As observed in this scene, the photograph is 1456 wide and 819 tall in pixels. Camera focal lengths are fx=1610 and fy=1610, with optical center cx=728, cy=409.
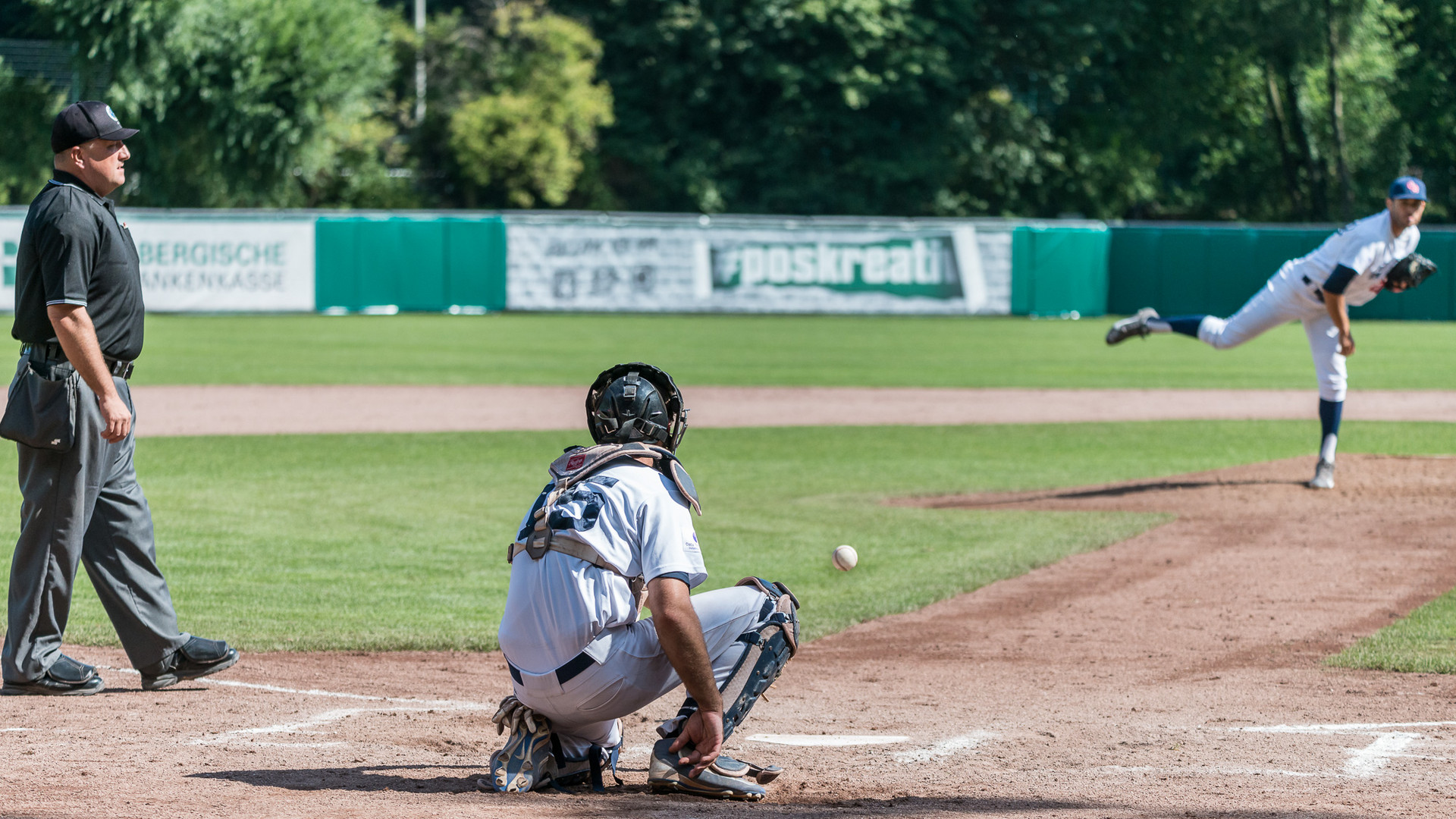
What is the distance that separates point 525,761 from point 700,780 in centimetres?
51

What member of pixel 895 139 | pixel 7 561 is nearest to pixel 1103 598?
pixel 7 561

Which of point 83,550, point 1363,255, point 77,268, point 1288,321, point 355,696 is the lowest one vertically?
point 355,696

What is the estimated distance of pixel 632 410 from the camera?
4.33m

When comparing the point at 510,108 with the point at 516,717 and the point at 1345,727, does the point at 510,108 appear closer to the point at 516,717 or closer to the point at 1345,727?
the point at 1345,727

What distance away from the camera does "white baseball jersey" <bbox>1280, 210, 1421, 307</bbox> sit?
32.9ft

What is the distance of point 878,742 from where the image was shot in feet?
16.9

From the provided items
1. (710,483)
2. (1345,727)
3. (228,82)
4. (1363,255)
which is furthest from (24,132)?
(1345,727)

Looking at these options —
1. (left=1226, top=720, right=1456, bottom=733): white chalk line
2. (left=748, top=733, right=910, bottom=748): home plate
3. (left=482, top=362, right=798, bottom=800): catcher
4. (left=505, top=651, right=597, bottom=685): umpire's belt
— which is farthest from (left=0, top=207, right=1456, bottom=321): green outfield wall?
(left=505, top=651, right=597, bottom=685): umpire's belt

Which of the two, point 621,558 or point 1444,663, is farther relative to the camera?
point 1444,663

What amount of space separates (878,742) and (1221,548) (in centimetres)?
458

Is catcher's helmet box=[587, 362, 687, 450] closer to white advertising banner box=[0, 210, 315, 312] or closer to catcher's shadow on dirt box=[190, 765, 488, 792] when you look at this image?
catcher's shadow on dirt box=[190, 765, 488, 792]

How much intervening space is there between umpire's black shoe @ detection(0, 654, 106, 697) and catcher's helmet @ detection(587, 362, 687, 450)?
2.47 metres

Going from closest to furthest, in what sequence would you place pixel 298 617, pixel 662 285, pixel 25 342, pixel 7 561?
pixel 25 342 → pixel 298 617 → pixel 7 561 → pixel 662 285

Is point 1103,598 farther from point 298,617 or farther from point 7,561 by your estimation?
point 7,561
